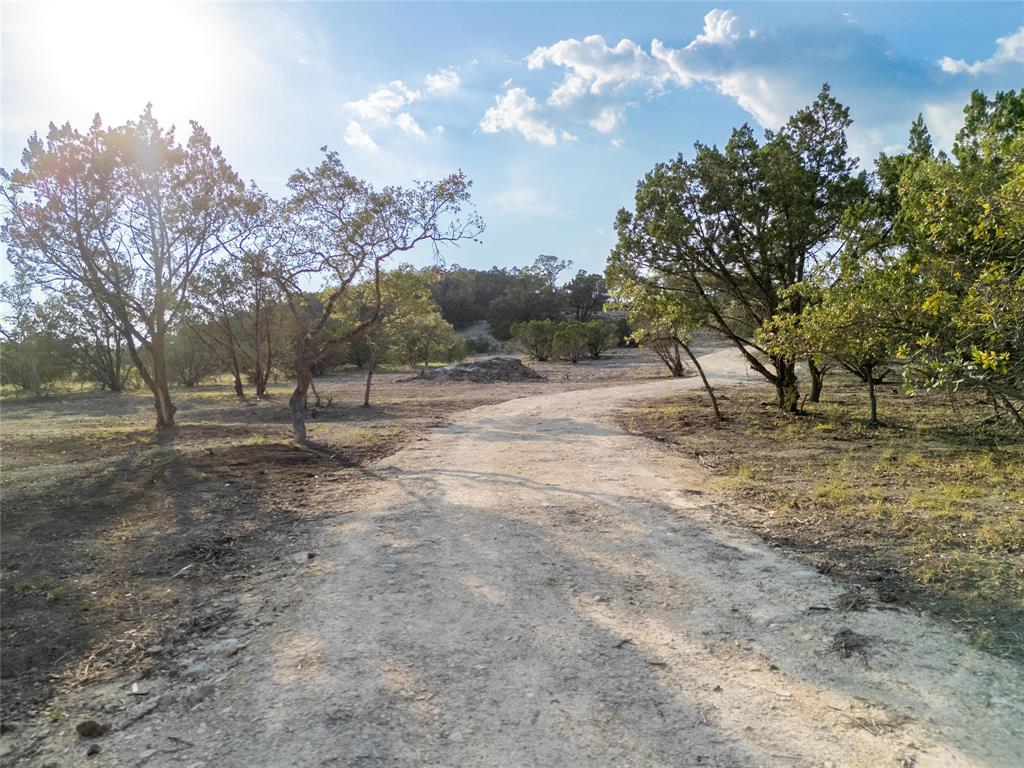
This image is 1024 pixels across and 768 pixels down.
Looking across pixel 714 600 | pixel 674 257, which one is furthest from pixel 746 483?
pixel 674 257

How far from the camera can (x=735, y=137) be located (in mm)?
16062

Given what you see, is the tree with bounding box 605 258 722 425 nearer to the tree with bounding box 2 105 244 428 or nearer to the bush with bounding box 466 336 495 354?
the tree with bounding box 2 105 244 428

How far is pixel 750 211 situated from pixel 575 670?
1484cm

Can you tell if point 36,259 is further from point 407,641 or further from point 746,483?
→ point 746,483

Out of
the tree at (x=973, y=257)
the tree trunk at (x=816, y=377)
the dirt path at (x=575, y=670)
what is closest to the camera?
the dirt path at (x=575, y=670)

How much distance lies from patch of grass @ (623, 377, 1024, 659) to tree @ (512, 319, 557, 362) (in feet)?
142

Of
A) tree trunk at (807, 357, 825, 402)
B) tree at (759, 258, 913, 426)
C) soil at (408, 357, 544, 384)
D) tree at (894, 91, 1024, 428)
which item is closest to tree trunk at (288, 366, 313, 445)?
tree at (759, 258, 913, 426)

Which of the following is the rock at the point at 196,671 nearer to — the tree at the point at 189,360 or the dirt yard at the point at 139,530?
the dirt yard at the point at 139,530

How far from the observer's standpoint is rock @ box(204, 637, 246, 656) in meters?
4.30

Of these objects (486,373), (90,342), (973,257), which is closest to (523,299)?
(486,373)

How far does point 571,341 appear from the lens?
57.2 metres

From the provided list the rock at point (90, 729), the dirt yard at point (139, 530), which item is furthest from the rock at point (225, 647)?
the rock at point (90, 729)

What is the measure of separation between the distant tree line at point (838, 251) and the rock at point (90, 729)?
746 centimetres

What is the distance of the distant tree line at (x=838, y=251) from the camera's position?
759 cm
